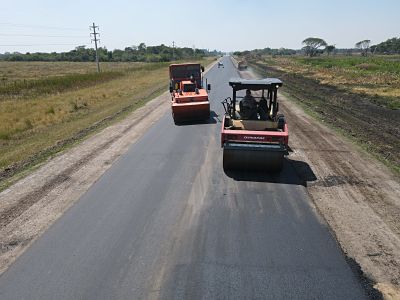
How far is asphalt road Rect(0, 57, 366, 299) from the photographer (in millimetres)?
5546

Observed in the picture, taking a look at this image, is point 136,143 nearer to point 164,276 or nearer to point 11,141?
point 11,141

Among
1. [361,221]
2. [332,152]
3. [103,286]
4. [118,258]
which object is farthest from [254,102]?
[103,286]

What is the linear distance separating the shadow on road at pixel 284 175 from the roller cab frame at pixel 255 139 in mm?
160

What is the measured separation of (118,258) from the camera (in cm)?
636

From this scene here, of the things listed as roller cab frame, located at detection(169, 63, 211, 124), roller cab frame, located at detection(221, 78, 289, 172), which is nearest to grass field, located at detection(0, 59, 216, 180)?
roller cab frame, located at detection(169, 63, 211, 124)

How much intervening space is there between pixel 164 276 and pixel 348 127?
1347cm

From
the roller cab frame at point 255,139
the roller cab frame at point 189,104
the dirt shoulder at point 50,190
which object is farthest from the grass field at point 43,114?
the roller cab frame at point 255,139

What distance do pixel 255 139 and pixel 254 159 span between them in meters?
0.58

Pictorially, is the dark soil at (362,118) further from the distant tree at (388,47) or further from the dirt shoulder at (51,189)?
the distant tree at (388,47)

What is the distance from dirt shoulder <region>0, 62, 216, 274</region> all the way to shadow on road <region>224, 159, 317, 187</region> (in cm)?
429

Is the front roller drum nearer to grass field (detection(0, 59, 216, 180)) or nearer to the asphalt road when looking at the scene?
the asphalt road

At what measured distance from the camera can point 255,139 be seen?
1004 centimetres

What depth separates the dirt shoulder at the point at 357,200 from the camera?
614 cm

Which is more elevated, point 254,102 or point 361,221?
point 254,102
